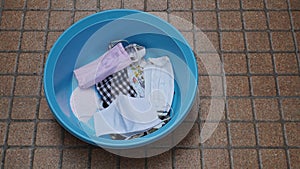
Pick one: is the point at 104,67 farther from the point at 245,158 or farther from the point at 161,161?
the point at 245,158

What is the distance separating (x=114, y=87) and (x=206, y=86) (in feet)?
0.88

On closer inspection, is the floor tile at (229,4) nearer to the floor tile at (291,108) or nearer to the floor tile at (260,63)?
the floor tile at (260,63)

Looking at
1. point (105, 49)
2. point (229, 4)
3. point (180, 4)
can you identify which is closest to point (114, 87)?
point (105, 49)

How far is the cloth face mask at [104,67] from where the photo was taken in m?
1.15

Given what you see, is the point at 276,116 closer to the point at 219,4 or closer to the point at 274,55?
the point at 274,55

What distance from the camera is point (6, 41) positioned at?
1203 mm

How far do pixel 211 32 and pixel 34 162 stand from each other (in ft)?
2.11

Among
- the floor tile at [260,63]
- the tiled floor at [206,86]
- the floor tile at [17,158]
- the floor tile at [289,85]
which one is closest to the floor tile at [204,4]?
the tiled floor at [206,86]

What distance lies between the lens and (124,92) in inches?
44.9

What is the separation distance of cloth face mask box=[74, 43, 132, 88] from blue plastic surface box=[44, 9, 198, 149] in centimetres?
3

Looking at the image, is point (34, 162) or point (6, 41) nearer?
point (34, 162)

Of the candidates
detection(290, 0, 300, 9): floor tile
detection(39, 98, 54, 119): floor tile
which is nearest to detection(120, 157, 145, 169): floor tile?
detection(39, 98, 54, 119): floor tile

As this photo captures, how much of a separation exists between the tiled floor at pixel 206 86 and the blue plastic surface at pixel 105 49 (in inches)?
2.8

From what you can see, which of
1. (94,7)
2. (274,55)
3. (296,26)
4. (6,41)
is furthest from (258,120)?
(6,41)
